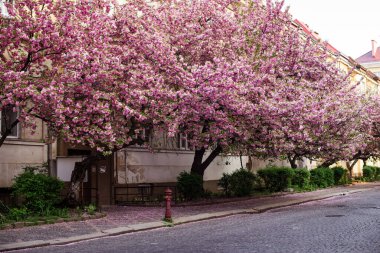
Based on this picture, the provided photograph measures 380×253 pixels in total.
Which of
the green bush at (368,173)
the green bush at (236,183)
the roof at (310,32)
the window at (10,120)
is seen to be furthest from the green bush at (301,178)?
the green bush at (368,173)

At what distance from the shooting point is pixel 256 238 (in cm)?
1081

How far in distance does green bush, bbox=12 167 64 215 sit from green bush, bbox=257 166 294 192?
1507 cm

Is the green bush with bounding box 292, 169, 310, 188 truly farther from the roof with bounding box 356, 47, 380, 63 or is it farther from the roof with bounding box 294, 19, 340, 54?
the roof with bounding box 356, 47, 380, 63

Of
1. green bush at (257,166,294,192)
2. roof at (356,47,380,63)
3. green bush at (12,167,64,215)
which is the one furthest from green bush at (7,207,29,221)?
roof at (356,47,380,63)

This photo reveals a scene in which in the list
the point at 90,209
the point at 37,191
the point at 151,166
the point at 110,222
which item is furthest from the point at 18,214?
the point at 151,166

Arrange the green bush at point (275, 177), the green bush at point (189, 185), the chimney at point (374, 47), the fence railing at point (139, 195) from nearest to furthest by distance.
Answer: the green bush at point (189, 185)
the fence railing at point (139, 195)
the green bush at point (275, 177)
the chimney at point (374, 47)

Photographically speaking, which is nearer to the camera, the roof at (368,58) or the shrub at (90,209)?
the shrub at (90,209)

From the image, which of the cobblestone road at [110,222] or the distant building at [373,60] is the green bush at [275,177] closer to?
the cobblestone road at [110,222]

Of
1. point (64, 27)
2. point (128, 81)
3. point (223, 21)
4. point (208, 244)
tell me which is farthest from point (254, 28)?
point (208, 244)

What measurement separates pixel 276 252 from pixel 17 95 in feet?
25.4

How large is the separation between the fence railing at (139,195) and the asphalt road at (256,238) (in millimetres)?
6328

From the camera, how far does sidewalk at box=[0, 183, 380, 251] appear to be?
11226 millimetres

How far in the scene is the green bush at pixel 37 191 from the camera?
591 inches

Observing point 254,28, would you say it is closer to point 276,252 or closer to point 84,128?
point 84,128
